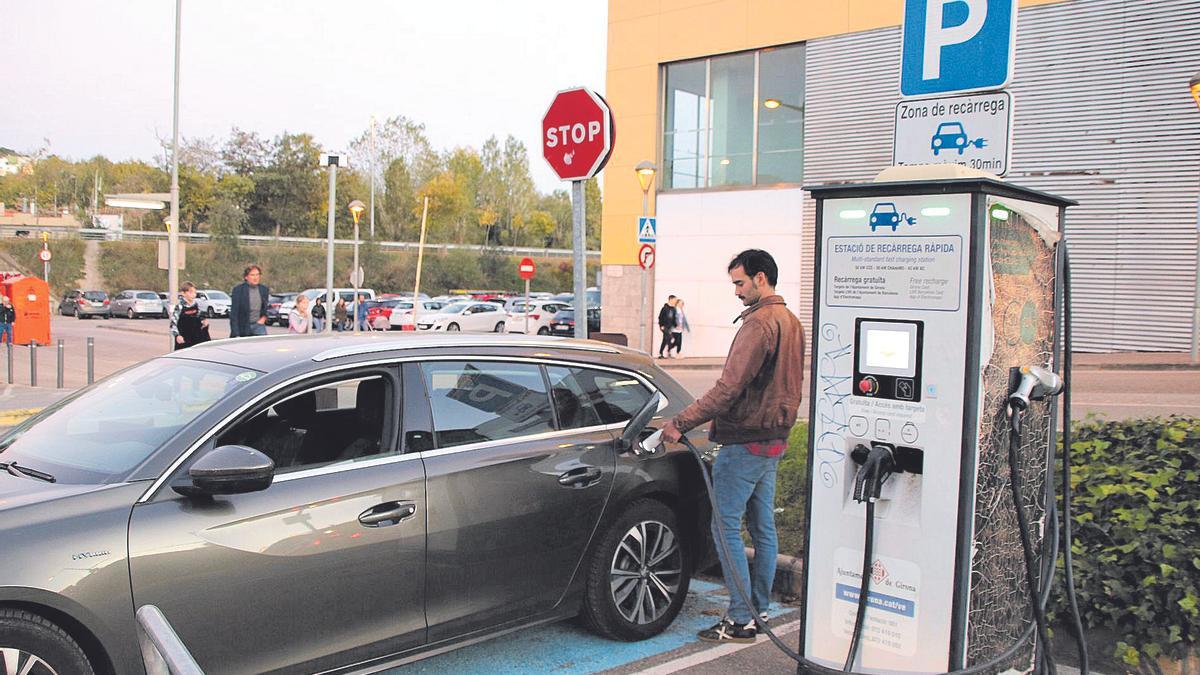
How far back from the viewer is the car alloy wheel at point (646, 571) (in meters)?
4.78

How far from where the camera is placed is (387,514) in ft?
12.8

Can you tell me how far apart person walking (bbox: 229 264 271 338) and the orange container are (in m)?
15.4

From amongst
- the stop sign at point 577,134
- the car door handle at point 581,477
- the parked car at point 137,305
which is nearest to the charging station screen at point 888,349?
the car door handle at point 581,477

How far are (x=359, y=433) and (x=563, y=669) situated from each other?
150cm

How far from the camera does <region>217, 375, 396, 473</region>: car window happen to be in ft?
12.8

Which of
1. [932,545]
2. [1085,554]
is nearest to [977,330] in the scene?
[932,545]

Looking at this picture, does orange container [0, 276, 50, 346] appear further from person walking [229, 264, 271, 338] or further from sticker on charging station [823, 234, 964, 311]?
sticker on charging station [823, 234, 964, 311]

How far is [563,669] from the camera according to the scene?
15.0 feet

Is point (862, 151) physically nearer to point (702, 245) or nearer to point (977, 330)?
point (702, 245)

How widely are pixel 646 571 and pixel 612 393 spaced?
924 millimetres

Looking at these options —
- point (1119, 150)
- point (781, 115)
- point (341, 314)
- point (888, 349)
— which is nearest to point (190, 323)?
point (888, 349)

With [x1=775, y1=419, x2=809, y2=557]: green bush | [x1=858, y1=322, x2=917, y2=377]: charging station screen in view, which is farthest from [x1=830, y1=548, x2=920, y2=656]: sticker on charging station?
[x1=775, y1=419, x2=809, y2=557]: green bush

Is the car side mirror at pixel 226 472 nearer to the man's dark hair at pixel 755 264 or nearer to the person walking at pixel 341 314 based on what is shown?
A: the man's dark hair at pixel 755 264

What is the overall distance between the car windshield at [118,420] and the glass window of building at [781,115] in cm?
2162
